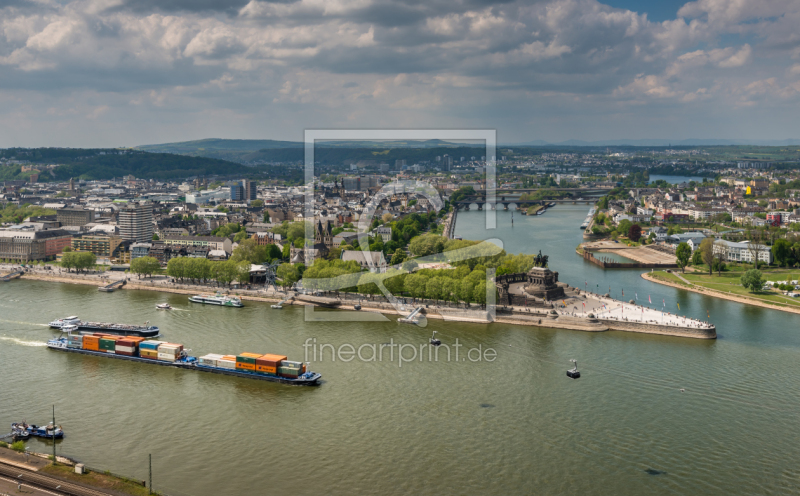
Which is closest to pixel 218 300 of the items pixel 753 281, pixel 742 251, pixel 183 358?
pixel 183 358

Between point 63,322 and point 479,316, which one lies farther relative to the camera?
point 479,316

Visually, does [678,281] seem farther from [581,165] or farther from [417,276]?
[581,165]

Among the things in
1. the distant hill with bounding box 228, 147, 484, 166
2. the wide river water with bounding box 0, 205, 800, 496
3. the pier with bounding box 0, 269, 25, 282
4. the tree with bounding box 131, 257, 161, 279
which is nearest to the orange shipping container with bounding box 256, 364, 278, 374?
the wide river water with bounding box 0, 205, 800, 496

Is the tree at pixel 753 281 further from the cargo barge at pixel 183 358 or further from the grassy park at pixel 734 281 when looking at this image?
the cargo barge at pixel 183 358

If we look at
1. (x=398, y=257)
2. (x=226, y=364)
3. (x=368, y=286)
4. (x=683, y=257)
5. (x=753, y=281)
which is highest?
(x=683, y=257)

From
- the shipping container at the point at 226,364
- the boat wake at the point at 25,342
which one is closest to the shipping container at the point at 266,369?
the shipping container at the point at 226,364

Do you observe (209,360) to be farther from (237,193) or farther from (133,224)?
(237,193)

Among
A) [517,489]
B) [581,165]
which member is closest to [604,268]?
[517,489]
